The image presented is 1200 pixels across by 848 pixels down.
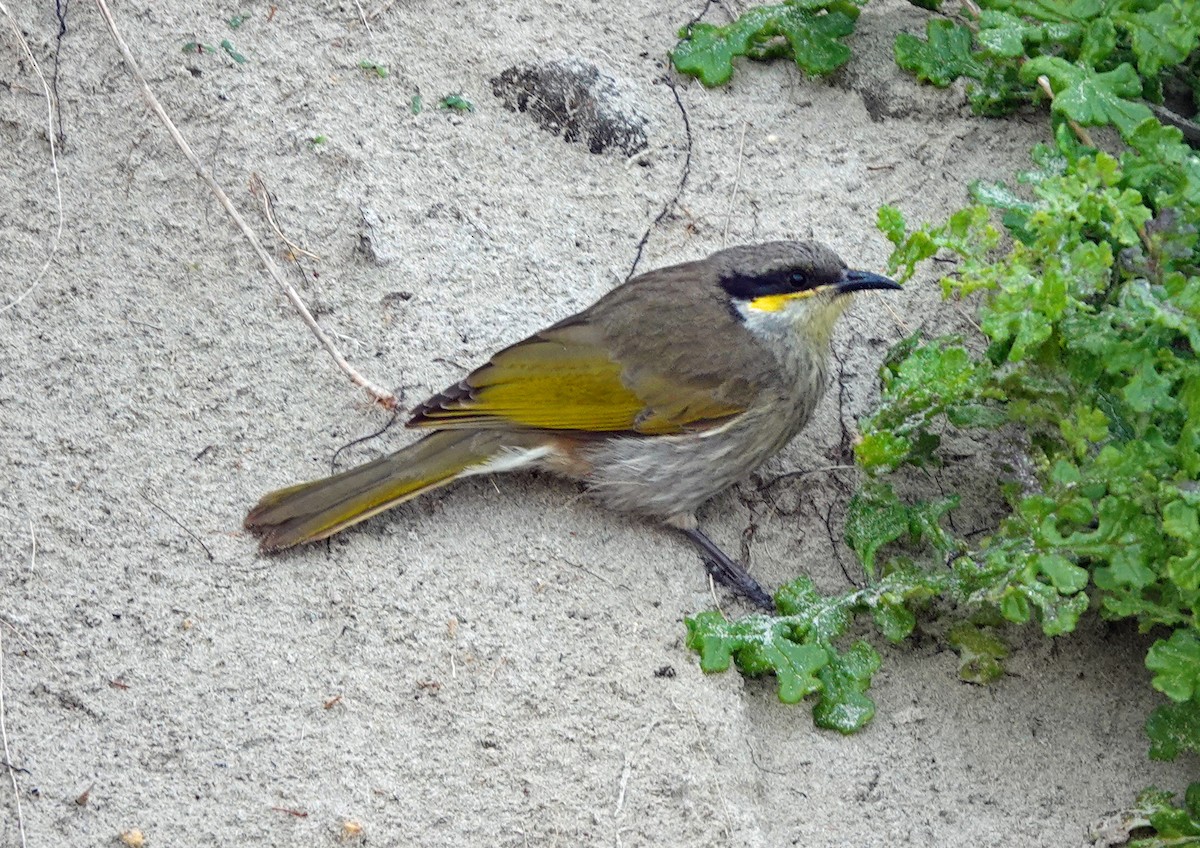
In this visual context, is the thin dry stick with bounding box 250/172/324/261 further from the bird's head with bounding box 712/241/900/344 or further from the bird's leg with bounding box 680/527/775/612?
the bird's leg with bounding box 680/527/775/612

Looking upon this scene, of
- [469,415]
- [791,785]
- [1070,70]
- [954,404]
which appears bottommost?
[791,785]

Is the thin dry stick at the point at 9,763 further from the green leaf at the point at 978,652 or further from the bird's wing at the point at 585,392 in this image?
the green leaf at the point at 978,652

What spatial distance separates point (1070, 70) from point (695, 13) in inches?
77.9

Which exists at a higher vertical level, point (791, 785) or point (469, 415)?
point (469, 415)

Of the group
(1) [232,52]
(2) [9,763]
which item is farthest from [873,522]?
(1) [232,52]

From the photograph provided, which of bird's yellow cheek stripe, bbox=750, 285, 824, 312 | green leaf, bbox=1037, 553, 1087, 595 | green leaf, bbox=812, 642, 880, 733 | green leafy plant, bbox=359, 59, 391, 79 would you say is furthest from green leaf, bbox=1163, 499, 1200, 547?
green leafy plant, bbox=359, 59, 391, 79

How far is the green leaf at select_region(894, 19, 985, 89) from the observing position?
565 centimetres

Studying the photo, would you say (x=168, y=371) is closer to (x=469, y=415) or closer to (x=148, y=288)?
(x=148, y=288)

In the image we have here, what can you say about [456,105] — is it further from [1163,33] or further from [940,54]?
[1163,33]

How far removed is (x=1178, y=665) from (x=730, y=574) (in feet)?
4.88

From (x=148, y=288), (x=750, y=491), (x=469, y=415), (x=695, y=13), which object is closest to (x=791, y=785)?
(x=750, y=491)

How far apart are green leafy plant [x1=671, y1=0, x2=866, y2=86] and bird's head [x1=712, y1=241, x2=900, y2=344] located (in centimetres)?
117

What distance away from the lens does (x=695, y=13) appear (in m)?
6.20

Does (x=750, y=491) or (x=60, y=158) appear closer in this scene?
(x=750, y=491)
